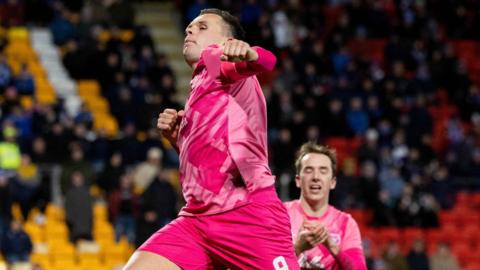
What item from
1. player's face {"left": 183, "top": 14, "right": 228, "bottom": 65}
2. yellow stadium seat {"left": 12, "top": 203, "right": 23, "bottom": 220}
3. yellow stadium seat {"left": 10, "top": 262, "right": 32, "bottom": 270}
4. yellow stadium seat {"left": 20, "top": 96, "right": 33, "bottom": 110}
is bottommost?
yellow stadium seat {"left": 10, "top": 262, "right": 32, "bottom": 270}

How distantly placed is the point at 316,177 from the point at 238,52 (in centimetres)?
217

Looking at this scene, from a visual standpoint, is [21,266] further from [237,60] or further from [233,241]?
[237,60]

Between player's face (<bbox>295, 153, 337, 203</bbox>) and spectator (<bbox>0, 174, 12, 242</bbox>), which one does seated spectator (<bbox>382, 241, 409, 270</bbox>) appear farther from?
player's face (<bbox>295, 153, 337, 203</bbox>)

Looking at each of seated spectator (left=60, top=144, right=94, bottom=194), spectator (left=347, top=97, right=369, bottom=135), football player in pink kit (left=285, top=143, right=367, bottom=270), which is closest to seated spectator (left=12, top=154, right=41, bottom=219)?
seated spectator (left=60, top=144, right=94, bottom=194)

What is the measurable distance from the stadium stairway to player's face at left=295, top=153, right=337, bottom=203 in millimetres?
14658

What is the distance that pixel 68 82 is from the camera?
20828 millimetres

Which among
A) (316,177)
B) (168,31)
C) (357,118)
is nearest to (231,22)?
(316,177)

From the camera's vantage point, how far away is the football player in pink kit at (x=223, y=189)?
641 cm

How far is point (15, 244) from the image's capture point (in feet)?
50.9

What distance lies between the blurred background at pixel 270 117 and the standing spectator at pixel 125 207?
0.02 m

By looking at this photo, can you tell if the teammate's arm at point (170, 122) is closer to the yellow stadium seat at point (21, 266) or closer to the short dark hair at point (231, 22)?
the short dark hair at point (231, 22)

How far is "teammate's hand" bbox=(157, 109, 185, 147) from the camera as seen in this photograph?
6883mm

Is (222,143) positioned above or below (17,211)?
above

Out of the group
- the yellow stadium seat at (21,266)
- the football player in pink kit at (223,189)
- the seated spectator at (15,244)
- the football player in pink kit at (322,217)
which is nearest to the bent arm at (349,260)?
the football player in pink kit at (322,217)
